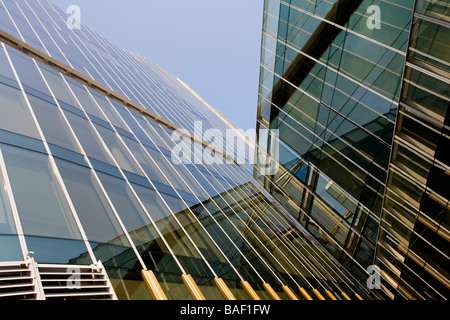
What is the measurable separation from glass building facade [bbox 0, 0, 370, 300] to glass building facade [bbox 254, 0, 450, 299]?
35 centimetres

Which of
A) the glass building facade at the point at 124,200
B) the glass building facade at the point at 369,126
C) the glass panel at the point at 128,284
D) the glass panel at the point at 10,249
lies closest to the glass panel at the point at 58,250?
the glass building facade at the point at 124,200

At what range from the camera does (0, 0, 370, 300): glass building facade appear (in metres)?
7.52

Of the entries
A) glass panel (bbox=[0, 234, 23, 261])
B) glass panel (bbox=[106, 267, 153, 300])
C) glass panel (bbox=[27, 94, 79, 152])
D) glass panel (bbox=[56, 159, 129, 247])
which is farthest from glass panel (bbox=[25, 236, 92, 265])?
glass panel (bbox=[27, 94, 79, 152])

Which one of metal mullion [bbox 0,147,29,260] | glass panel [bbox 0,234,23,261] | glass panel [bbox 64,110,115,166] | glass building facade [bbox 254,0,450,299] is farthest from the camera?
glass panel [bbox 64,110,115,166]

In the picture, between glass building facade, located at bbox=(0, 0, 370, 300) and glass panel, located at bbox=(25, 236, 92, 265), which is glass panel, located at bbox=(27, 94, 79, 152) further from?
glass panel, located at bbox=(25, 236, 92, 265)

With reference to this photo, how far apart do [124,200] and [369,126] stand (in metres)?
10.2

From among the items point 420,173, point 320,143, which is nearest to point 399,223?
point 420,173

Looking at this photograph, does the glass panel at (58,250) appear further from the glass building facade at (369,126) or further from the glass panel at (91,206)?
the glass building facade at (369,126)

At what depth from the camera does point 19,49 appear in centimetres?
1591

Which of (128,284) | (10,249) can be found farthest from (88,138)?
(128,284)

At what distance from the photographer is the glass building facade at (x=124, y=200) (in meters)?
7.52

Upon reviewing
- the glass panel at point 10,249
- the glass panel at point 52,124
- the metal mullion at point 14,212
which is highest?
the glass panel at point 52,124

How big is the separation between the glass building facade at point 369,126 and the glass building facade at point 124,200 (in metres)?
0.35
